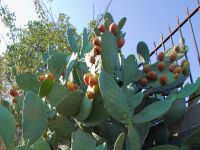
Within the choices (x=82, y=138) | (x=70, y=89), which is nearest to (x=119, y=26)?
(x=70, y=89)

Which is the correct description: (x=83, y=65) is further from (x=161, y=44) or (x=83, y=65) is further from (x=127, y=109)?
(x=161, y=44)

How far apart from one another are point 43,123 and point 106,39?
0.49 m

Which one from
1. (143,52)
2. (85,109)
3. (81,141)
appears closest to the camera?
(81,141)

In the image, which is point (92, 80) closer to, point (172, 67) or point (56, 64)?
point (56, 64)

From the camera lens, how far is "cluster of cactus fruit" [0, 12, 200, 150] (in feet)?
5.04

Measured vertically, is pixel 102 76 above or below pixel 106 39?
below

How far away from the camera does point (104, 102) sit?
1.52m

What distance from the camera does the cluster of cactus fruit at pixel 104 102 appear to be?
5.04ft

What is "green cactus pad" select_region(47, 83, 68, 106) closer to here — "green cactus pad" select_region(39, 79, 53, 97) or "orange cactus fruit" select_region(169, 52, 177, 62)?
"green cactus pad" select_region(39, 79, 53, 97)

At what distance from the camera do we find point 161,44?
2570 millimetres

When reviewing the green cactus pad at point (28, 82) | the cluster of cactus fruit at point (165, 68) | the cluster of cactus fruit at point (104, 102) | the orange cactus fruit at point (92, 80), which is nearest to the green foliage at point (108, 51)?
the cluster of cactus fruit at point (104, 102)

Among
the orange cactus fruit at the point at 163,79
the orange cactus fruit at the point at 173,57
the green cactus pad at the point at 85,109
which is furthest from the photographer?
the orange cactus fruit at the point at 173,57

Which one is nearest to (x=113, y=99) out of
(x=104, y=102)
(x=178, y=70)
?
(x=104, y=102)

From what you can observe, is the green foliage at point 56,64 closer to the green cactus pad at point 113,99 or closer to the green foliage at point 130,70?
the green foliage at point 130,70
